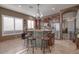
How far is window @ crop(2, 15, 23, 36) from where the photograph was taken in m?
2.94

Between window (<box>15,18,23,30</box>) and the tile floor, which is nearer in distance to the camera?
the tile floor

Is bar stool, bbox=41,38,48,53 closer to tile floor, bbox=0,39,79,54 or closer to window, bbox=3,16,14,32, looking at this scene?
tile floor, bbox=0,39,79,54

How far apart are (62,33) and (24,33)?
1092 mm

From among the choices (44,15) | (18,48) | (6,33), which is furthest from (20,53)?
(44,15)

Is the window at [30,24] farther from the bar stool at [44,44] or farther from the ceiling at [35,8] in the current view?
the bar stool at [44,44]

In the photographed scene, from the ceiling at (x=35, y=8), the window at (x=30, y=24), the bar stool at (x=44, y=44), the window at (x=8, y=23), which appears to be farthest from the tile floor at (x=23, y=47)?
the ceiling at (x=35, y=8)

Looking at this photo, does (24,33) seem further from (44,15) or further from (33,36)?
(44,15)

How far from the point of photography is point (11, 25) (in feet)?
9.87

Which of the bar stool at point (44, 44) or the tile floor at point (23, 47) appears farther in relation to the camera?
the bar stool at point (44, 44)

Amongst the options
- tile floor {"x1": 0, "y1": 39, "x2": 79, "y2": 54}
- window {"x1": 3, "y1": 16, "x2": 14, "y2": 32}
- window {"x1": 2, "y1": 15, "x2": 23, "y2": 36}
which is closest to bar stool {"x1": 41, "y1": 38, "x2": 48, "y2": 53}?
tile floor {"x1": 0, "y1": 39, "x2": 79, "y2": 54}

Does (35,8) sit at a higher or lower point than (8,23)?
higher

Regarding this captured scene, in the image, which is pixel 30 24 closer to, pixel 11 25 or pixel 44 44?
pixel 11 25

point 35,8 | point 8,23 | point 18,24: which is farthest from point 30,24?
point 8,23

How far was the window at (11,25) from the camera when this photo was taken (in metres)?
2.94
